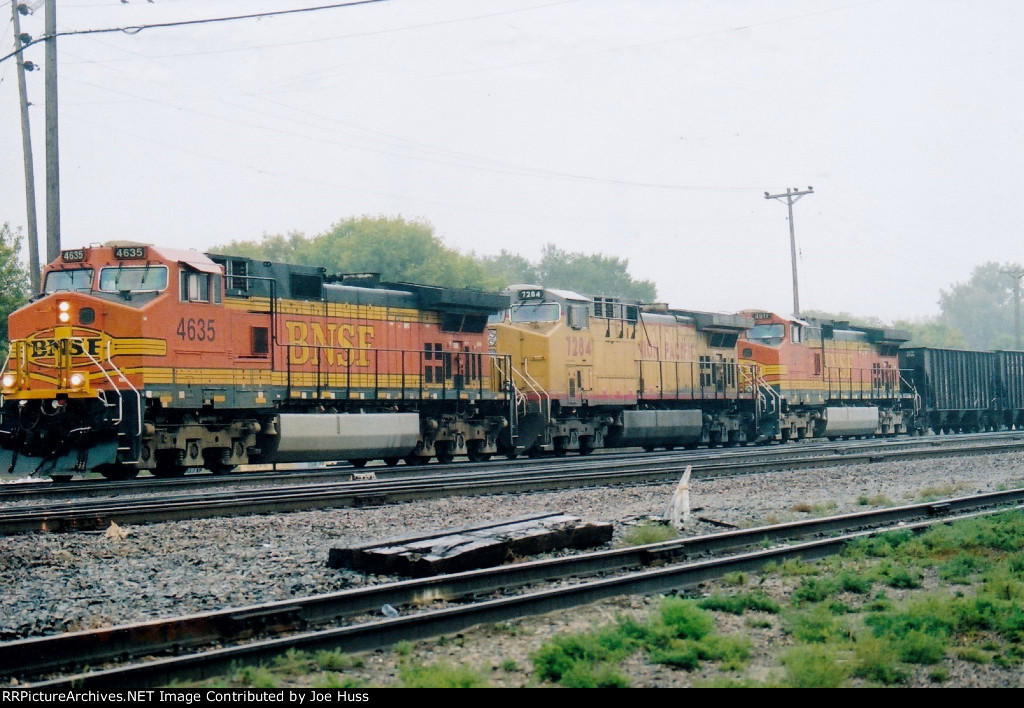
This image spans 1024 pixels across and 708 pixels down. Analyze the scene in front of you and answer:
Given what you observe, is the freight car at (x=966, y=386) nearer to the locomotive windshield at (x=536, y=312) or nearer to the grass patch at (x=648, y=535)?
the locomotive windshield at (x=536, y=312)

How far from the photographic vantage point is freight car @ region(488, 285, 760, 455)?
22.8 m

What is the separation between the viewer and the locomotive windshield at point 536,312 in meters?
23.2

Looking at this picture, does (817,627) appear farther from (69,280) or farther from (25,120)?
(25,120)

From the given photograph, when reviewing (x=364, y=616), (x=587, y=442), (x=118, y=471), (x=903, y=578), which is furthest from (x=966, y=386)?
(x=364, y=616)

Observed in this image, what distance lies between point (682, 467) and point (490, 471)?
320cm

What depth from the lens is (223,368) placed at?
16.7 m

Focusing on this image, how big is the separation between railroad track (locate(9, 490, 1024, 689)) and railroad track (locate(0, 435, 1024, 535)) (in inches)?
182

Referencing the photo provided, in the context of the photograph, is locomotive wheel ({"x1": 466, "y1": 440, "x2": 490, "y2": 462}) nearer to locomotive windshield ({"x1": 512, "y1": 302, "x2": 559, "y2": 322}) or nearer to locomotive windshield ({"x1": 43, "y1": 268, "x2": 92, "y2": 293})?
locomotive windshield ({"x1": 512, "y1": 302, "x2": 559, "y2": 322})

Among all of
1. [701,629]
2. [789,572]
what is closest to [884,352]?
[789,572]

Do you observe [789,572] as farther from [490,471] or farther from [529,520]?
[490,471]

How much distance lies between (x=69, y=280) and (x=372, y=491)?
6598mm

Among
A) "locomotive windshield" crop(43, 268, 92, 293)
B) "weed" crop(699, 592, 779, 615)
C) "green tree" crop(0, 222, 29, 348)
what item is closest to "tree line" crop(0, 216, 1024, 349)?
"green tree" crop(0, 222, 29, 348)

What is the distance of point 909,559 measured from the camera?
348 inches

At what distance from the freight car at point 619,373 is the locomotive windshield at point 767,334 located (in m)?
1.03
